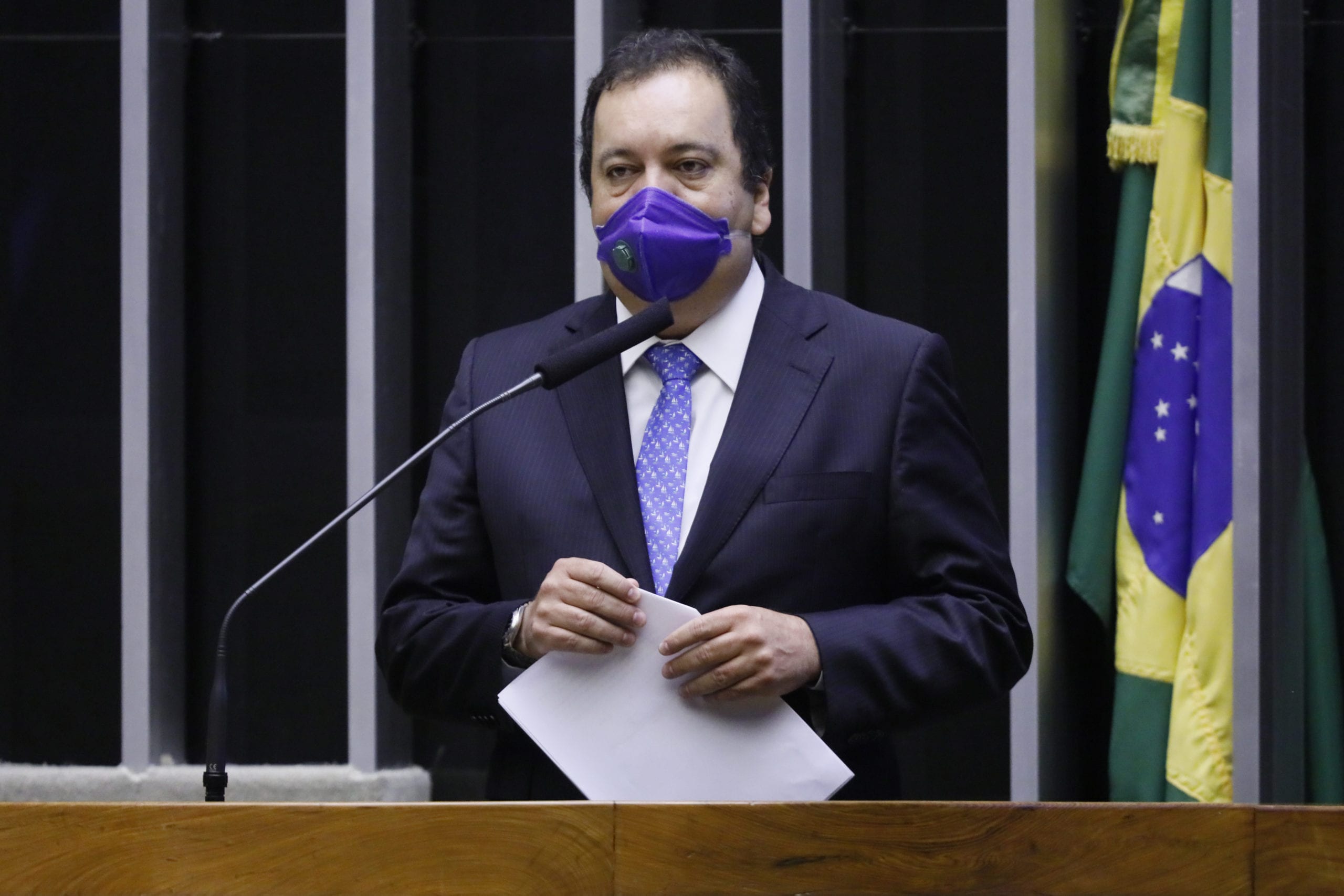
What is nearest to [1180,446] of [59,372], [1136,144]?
[1136,144]

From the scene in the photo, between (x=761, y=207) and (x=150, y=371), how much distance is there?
5.80 feet

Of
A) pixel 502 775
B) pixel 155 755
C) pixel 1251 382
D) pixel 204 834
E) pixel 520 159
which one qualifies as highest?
pixel 520 159

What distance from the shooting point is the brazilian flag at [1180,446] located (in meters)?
2.85

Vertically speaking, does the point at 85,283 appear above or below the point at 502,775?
above

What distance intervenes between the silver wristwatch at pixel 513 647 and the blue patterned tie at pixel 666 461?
175 millimetres

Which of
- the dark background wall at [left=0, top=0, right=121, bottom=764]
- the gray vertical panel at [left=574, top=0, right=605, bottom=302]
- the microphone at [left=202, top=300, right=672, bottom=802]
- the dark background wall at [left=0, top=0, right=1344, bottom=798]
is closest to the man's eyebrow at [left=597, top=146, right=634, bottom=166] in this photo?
the microphone at [left=202, top=300, right=672, bottom=802]

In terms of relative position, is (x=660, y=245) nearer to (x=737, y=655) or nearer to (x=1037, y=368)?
(x=737, y=655)

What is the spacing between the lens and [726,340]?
2.03m

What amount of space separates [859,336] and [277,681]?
2084mm

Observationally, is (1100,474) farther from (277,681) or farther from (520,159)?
(277,681)

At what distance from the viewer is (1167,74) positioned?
2.93 metres

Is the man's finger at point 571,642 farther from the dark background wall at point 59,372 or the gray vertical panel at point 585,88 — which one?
the dark background wall at point 59,372

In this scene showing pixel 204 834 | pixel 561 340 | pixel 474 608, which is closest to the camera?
pixel 204 834

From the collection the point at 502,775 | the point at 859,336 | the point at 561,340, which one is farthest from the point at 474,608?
the point at 859,336
